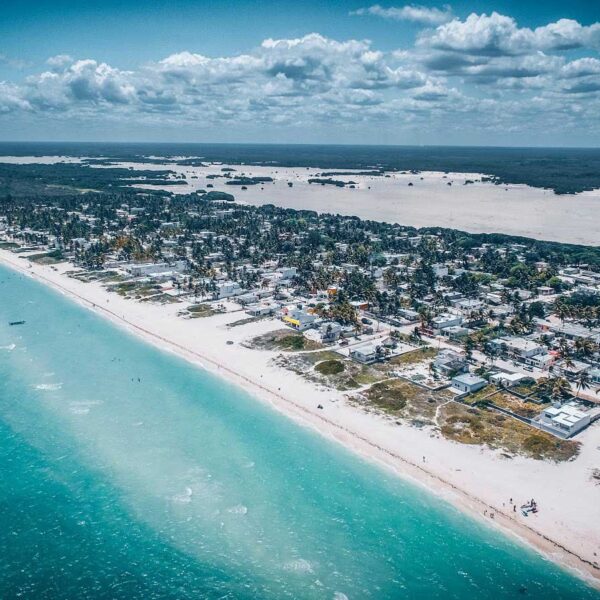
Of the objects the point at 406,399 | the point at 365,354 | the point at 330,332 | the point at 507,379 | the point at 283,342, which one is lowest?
the point at 406,399

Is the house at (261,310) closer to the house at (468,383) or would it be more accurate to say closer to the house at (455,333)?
the house at (455,333)

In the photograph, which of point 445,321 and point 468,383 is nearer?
point 468,383

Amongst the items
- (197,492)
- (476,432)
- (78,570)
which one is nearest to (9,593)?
(78,570)

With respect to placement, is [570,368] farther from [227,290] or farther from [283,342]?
[227,290]

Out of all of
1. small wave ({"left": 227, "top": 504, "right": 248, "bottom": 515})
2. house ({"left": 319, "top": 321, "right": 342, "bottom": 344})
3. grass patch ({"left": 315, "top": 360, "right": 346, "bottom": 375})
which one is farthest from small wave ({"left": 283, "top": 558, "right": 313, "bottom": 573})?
house ({"left": 319, "top": 321, "right": 342, "bottom": 344})

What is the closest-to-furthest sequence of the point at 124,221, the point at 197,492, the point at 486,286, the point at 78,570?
the point at 78,570 → the point at 197,492 → the point at 486,286 → the point at 124,221

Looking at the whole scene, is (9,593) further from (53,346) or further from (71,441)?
(53,346)

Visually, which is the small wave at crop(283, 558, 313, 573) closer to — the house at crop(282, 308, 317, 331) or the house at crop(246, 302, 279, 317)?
the house at crop(282, 308, 317, 331)

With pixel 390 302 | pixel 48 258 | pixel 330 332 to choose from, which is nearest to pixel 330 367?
pixel 330 332
